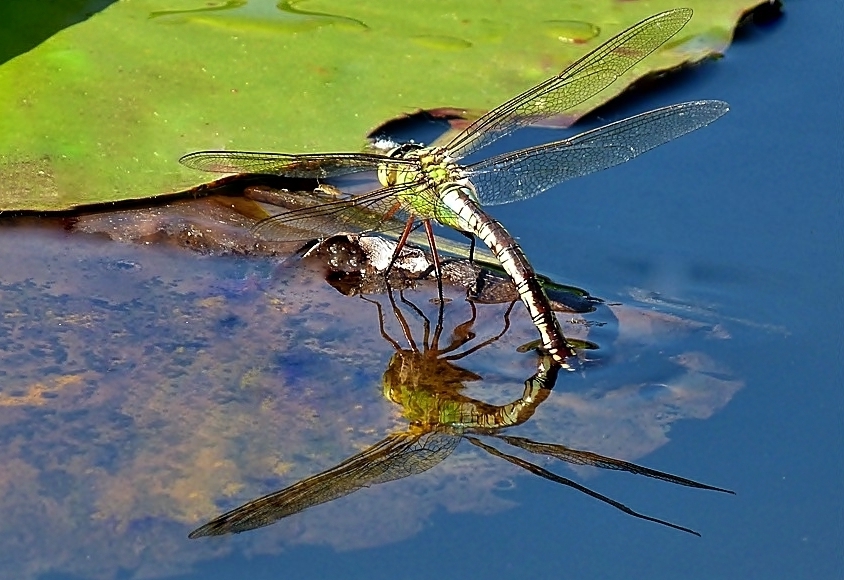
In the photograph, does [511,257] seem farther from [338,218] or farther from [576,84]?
[576,84]

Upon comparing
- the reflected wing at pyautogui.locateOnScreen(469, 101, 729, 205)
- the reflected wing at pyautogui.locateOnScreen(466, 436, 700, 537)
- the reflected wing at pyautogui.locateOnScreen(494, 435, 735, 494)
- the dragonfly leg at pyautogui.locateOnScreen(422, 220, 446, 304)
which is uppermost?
the reflected wing at pyautogui.locateOnScreen(469, 101, 729, 205)

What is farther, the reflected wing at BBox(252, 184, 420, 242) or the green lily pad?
the green lily pad

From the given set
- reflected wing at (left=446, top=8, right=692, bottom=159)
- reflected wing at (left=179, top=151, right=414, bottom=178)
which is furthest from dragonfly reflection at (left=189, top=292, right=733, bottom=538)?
reflected wing at (left=446, top=8, right=692, bottom=159)

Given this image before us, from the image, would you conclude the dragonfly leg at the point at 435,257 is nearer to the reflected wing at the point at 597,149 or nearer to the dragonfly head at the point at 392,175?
the dragonfly head at the point at 392,175

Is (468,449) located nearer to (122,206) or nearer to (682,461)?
(682,461)

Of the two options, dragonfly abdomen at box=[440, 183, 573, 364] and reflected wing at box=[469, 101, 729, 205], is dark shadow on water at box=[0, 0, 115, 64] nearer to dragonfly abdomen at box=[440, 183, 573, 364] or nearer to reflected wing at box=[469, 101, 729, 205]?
dragonfly abdomen at box=[440, 183, 573, 364]

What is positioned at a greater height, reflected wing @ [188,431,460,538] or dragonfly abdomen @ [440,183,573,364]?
dragonfly abdomen @ [440,183,573,364]

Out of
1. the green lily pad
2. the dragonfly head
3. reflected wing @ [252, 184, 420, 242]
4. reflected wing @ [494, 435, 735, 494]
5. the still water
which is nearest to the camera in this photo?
the still water
